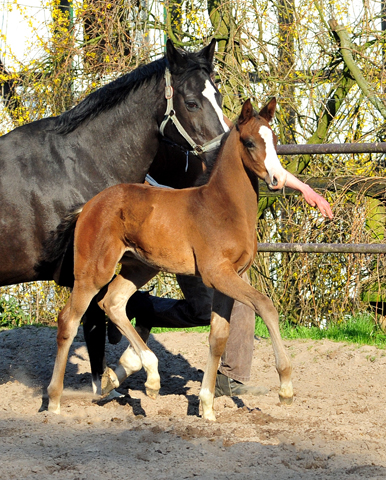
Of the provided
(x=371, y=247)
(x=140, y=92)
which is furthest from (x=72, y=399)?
(x=371, y=247)

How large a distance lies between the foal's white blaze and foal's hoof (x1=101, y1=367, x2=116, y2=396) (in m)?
1.53

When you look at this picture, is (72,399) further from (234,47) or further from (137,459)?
(234,47)

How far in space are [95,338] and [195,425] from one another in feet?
4.08

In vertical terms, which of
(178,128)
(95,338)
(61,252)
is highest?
(178,128)

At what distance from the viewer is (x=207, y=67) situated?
3.89 meters

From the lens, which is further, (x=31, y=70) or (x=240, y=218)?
(x=31, y=70)

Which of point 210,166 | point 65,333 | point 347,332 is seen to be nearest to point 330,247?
point 347,332

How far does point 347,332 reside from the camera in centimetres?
584

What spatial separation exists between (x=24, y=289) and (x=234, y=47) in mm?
3395

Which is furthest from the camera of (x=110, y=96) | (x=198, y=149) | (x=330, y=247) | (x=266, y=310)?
(x=330, y=247)

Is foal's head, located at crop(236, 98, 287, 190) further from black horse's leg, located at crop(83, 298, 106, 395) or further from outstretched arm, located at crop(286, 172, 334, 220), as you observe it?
black horse's leg, located at crop(83, 298, 106, 395)

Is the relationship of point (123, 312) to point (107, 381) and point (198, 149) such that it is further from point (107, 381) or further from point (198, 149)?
point (198, 149)

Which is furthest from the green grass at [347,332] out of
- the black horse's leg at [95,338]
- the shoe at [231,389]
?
the black horse's leg at [95,338]

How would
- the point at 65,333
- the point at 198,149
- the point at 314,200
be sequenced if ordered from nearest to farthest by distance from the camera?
1. the point at 314,200
2. the point at 65,333
3. the point at 198,149
